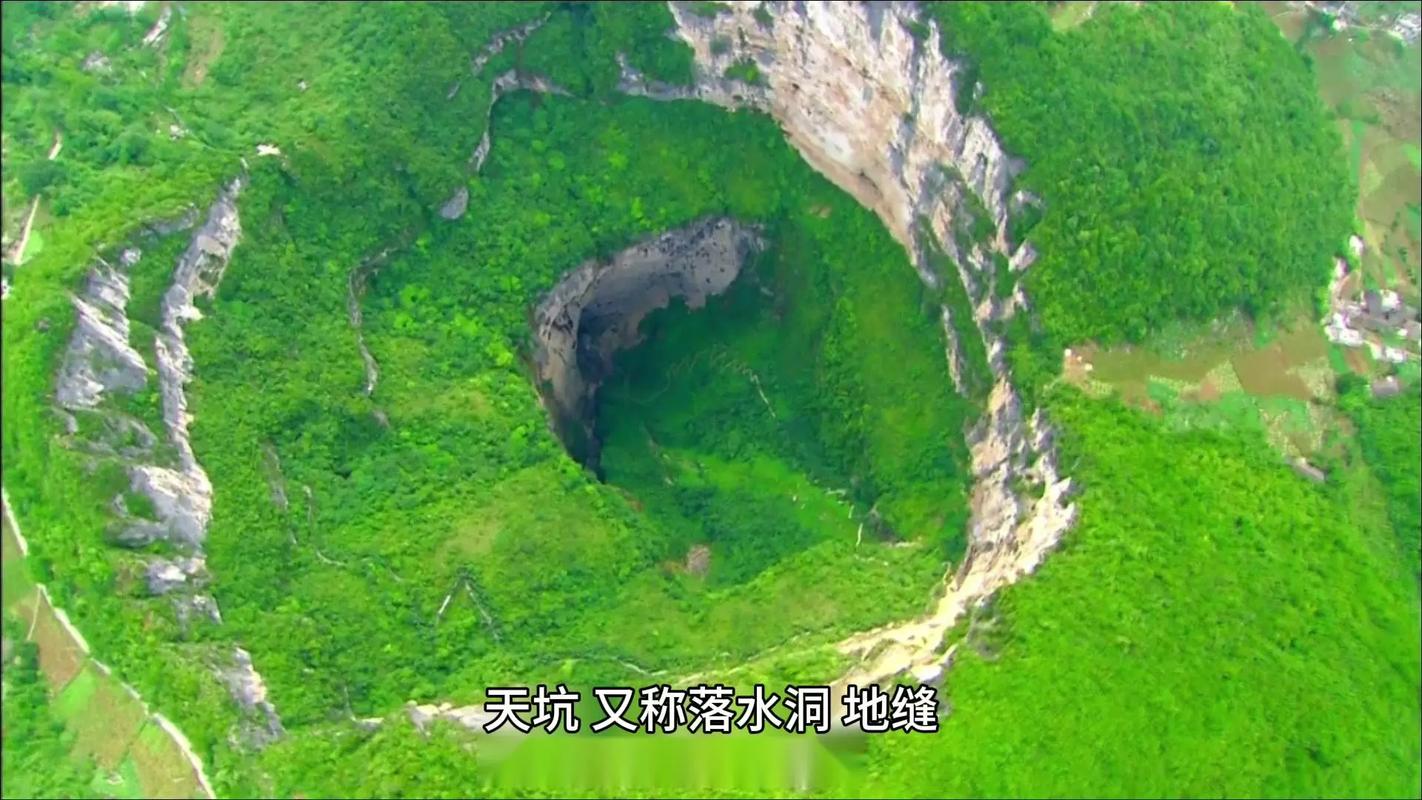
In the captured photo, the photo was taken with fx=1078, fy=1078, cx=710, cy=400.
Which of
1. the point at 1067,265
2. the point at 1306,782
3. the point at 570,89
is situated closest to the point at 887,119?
A: the point at 1067,265

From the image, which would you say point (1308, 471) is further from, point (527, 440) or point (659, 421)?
point (527, 440)

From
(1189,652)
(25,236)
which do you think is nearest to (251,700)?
(25,236)

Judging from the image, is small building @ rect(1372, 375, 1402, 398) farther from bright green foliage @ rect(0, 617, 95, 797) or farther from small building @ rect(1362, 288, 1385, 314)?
bright green foliage @ rect(0, 617, 95, 797)

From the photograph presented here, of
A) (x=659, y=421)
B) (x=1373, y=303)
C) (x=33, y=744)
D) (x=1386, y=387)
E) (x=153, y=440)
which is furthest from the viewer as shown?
(x=659, y=421)

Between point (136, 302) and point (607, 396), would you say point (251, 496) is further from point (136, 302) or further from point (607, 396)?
point (607, 396)

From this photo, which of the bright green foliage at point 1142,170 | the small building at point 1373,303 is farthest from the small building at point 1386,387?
the bright green foliage at point 1142,170

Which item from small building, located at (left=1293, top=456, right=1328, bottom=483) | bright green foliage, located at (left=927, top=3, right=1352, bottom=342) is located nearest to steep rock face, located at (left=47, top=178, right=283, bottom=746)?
bright green foliage, located at (left=927, top=3, right=1352, bottom=342)

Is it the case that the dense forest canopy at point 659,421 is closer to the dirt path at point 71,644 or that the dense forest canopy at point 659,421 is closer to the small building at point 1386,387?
the dirt path at point 71,644
